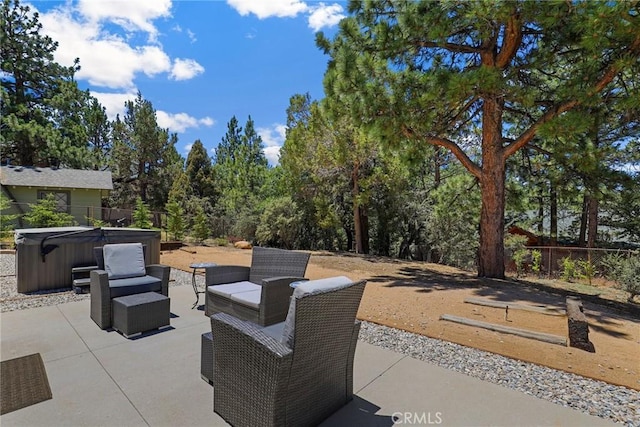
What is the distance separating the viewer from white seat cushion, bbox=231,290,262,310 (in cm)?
345

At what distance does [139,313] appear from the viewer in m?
3.42

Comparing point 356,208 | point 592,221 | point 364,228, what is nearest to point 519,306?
point 356,208

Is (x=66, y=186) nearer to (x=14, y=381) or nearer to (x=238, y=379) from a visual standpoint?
(x=14, y=381)

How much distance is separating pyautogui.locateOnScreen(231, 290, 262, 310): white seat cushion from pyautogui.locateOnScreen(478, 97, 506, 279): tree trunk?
6.31 meters

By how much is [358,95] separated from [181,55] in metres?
4.96

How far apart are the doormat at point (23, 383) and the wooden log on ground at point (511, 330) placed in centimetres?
420

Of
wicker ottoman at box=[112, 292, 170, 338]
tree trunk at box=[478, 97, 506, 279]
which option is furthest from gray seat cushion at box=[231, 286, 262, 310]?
tree trunk at box=[478, 97, 506, 279]

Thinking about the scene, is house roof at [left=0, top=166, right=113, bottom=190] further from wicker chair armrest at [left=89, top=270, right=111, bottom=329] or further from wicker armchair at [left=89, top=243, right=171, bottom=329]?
wicker chair armrest at [left=89, top=270, right=111, bottom=329]

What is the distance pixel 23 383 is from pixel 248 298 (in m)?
1.90

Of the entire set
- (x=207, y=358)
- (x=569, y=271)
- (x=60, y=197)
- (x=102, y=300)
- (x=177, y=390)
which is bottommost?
(x=569, y=271)

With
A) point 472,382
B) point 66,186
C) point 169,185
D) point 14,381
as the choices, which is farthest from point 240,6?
point 169,185

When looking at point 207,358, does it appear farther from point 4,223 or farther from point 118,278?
point 4,223

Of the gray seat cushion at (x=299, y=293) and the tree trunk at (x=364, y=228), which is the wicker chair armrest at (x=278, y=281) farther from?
the tree trunk at (x=364, y=228)

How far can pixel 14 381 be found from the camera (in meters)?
2.49
